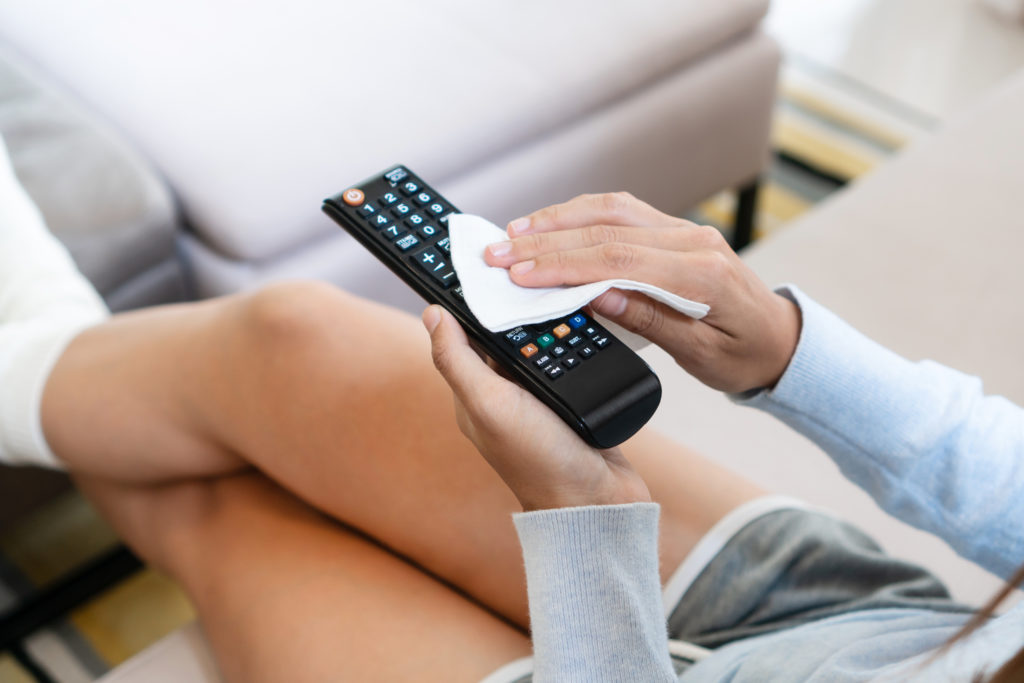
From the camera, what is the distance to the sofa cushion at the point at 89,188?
84 centimetres

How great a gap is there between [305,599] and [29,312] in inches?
13.6

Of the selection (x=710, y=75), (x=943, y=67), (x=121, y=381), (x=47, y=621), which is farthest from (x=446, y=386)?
(x=943, y=67)

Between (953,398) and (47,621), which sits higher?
(953,398)

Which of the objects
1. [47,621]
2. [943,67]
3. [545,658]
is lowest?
[47,621]

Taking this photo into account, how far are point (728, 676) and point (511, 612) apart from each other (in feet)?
0.46

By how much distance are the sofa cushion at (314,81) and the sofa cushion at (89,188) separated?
0.12ft

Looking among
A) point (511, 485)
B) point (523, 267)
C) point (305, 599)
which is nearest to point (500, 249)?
point (523, 267)

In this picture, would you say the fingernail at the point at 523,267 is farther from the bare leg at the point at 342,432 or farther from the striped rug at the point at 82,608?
the striped rug at the point at 82,608

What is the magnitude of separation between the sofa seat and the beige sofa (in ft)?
0.92

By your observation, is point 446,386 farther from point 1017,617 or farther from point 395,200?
point 1017,617

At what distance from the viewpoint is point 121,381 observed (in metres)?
0.64

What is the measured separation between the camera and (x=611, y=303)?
1.55 feet

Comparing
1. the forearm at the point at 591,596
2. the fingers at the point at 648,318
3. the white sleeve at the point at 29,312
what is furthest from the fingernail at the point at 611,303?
the white sleeve at the point at 29,312

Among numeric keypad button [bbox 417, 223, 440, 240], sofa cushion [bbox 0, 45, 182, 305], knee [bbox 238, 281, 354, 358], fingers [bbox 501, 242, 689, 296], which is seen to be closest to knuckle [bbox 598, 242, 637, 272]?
fingers [bbox 501, 242, 689, 296]
